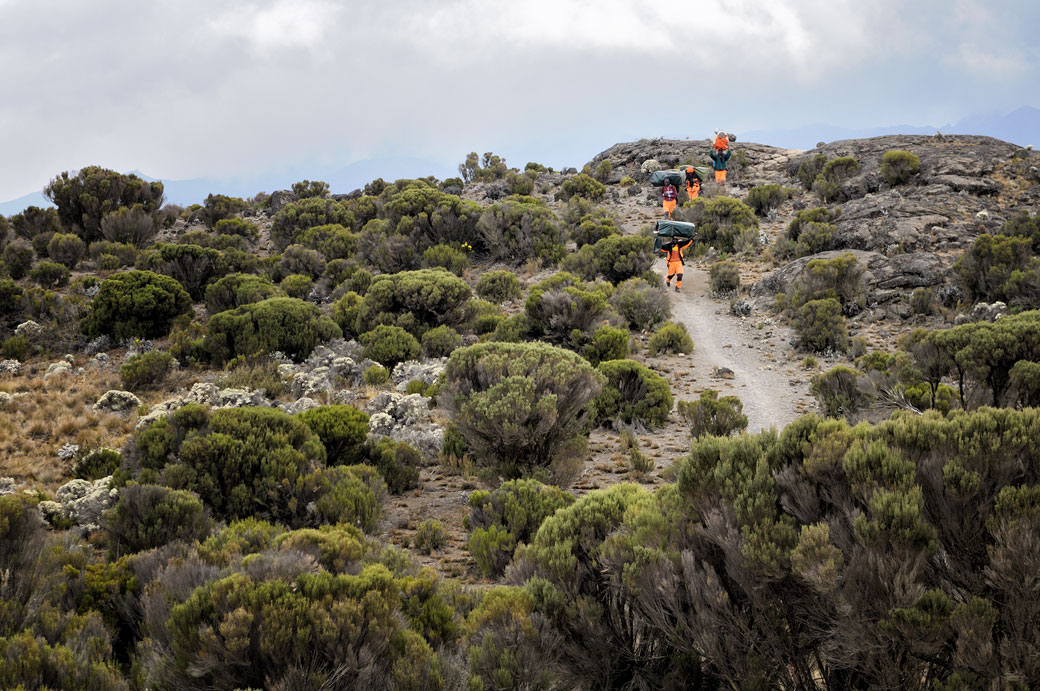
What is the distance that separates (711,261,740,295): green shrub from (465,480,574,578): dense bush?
47.9 ft

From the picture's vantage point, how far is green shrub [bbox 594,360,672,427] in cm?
1141

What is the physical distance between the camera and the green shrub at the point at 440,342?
49.5 feet

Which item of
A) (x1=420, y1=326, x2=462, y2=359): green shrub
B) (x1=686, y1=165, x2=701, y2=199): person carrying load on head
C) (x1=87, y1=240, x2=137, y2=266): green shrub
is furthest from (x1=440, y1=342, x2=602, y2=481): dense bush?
(x1=686, y1=165, x2=701, y2=199): person carrying load on head

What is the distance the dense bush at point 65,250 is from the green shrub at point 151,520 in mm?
19429

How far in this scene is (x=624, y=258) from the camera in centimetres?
2088

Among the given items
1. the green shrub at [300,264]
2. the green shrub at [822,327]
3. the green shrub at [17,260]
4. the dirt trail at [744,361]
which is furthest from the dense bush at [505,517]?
the green shrub at [17,260]

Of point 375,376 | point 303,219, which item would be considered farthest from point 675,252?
point 303,219

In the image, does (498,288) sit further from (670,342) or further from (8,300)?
(8,300)

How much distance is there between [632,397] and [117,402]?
32.7 ft

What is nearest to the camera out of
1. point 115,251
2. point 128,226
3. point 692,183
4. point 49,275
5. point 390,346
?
point 390,346

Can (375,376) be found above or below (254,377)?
below

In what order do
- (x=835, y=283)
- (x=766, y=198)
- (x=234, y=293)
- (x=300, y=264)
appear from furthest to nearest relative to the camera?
(x=766, y=198) → (x=300, y=264) → (x=234, y=293) → (x=835, y=283)

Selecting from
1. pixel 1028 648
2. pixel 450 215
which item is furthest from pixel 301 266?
pixel 1028 648

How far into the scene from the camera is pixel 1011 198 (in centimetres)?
2177
